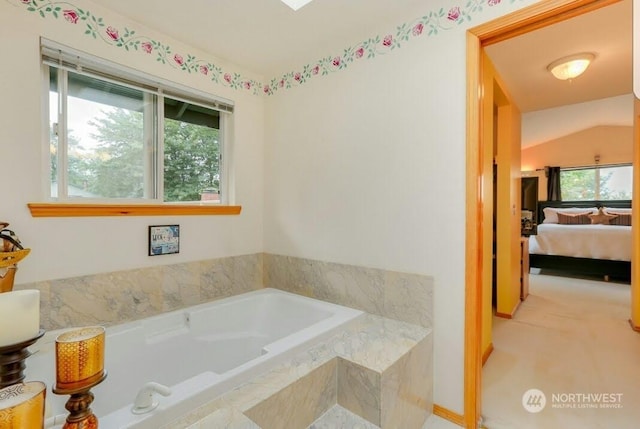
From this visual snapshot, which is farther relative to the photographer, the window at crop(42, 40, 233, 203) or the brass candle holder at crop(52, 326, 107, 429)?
the window at crop(42, 40, 233, 203)

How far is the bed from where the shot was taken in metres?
4.60

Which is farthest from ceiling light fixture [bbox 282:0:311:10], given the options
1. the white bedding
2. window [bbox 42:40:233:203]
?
the white bedding

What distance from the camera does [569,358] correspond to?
239 cm

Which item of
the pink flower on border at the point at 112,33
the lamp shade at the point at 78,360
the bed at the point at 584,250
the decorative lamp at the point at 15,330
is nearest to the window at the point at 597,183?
the bed at the point at 584,250

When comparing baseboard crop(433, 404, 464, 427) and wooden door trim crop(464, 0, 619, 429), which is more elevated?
wooden door trim crop(464, 0, 619, 429)

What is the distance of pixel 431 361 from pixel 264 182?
6.30 feet

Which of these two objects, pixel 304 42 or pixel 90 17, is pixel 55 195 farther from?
pixel 304 42

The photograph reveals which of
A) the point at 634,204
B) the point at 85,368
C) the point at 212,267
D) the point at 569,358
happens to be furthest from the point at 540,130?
the point at 85,368

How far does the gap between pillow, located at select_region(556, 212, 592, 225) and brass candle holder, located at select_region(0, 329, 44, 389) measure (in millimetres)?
8133

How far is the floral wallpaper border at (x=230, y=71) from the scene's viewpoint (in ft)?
5.51

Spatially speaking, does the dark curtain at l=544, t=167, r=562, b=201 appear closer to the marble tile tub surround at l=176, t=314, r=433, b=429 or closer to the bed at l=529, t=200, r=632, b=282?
the bed at l=529, t=200, r=632, b=282

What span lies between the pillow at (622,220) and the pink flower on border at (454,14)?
255 inches

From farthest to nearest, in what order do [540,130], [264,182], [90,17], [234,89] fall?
[540,130] → [264,182] → [234,89] → [90,17]

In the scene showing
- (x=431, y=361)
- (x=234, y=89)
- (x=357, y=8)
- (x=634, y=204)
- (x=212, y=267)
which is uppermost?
(x=357, y=8)
